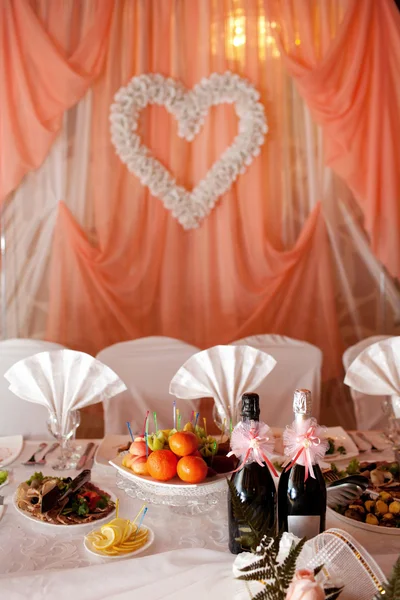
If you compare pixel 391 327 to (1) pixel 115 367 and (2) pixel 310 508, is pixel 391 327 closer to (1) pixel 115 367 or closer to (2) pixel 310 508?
(1) pixel 115 367

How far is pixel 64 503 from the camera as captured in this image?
4.93 feet

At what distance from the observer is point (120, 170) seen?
355cm

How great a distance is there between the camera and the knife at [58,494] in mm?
1474

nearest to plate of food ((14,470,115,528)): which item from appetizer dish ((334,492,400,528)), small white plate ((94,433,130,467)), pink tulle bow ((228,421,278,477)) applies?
small white plate ((94,433,130,467))

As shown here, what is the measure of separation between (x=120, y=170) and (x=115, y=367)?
52.9 inches

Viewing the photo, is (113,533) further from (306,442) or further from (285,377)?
(285,377)

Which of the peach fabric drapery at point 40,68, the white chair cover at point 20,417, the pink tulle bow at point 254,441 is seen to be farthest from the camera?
the peach fabric drapery at point 40,68

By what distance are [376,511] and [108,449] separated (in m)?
0.81

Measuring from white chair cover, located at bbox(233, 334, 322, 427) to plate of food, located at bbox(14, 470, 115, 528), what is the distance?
1103 mm

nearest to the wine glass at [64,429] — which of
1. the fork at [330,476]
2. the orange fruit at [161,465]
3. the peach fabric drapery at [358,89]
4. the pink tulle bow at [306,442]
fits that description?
the orange fruit at [161,465]

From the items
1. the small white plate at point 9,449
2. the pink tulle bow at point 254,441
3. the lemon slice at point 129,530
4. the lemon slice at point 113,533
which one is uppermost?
the pink tulle bow at point 254,441

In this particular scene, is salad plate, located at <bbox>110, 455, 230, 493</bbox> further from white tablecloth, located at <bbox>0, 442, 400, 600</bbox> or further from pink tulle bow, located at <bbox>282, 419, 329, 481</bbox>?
pink tulle bow, located at <bbox>282, 419, 329, 481</bbox>

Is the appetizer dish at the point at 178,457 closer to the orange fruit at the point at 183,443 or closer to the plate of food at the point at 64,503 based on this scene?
the orange fruit at the point at 183,443

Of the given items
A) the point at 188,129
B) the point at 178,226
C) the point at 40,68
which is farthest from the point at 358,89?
the point at 40,68
